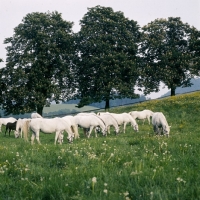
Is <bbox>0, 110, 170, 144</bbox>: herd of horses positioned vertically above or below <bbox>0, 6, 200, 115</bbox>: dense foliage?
below

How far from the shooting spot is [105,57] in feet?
150

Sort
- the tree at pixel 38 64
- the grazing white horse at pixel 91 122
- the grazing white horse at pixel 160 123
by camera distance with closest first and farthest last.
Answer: the grazing white horse at pixel 160 123
the grazing white horse at pixel 91 122
the tree at pixel 38 64

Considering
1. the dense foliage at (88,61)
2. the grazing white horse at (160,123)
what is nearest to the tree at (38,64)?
the dense foliage at (88,61)

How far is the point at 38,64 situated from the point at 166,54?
69.7ft

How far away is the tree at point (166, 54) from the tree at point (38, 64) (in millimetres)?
12936

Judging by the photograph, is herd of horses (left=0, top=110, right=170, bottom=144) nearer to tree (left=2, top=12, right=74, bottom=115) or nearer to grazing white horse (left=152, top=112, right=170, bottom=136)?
grazing white horse (left=152, top=112, right=170, bottom=136)

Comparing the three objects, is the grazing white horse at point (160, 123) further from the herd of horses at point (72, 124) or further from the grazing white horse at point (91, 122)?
the grazing white horse at point (91, 122)

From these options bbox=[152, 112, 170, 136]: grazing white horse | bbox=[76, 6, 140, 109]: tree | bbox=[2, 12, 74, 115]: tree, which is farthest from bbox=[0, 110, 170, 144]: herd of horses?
bbox=[76, 6, 140, 109]: tree

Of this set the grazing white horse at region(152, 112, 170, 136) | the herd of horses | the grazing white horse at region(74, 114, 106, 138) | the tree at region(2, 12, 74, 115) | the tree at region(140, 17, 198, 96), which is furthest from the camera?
the tree at region(140, 17, 198, 96)

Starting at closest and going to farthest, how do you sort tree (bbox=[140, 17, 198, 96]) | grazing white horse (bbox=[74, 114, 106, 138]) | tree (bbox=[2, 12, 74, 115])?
grazing white horse (bbox=[74, 114, 106, 138])
tree (bbox=[2, 12, 74, 115])
tree (bbox=[140, 17, 198, 96])

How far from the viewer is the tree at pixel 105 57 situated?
45688 mm

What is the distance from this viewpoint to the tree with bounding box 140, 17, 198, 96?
50281 mm

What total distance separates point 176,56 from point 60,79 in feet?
65.1

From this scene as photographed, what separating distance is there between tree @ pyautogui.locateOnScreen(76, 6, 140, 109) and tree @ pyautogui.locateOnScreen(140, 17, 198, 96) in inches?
113
